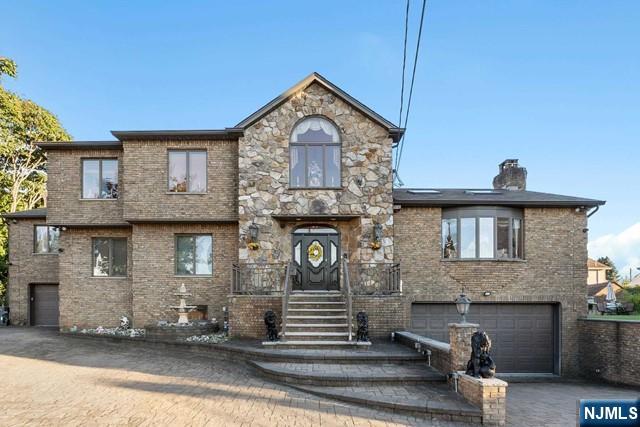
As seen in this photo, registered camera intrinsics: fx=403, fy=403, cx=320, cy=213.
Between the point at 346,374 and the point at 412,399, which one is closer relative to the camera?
the point at 412,399

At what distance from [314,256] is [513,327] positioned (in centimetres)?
742

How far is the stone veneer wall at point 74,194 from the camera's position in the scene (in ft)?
46.6

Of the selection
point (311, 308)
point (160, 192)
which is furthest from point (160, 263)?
point (311, 308)

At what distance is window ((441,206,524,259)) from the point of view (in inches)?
555

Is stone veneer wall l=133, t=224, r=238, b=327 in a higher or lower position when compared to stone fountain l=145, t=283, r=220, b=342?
higher

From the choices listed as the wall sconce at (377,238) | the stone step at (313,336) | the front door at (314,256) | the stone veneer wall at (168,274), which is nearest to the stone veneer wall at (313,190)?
the wall sconce at (377,238)

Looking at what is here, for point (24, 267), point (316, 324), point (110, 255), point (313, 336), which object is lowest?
point (313, 336)

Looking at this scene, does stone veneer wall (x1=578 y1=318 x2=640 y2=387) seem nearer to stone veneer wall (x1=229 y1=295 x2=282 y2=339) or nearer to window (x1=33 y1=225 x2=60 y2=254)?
stone veneer wall (x1=229 y1=295 x2=282 y2=339)

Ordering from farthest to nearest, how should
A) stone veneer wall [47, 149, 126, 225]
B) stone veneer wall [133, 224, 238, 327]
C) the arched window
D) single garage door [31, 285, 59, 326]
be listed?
single garage door [31, 285, 59, 326], stone veneer wall [47, 149, 126, 225], stone veneer wall [133, 224, 238, 327], the arched window

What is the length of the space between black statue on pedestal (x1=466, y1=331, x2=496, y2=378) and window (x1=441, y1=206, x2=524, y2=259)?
7.20m

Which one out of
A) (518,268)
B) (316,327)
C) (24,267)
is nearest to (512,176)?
(518,268)

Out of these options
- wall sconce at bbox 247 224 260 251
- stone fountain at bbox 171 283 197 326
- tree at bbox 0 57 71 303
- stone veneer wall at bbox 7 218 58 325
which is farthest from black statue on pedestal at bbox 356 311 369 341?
tree at bbox 0 57 71 303

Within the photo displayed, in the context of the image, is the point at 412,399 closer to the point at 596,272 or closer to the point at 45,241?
the point at 45,241

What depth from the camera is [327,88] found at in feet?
44.0
